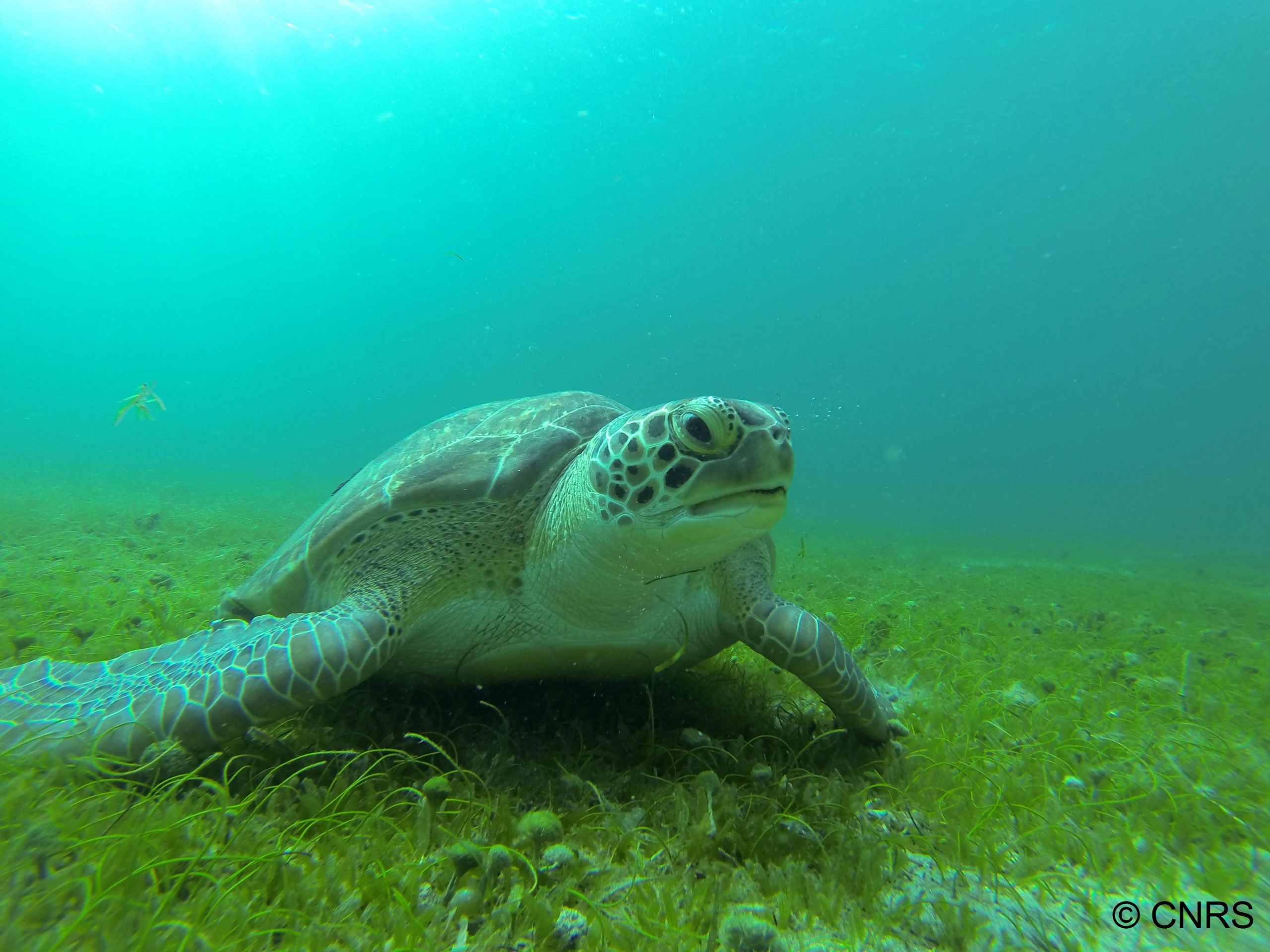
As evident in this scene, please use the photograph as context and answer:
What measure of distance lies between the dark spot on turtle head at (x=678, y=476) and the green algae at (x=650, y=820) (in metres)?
0.98

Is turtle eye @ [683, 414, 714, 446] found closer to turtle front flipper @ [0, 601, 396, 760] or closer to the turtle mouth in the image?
the turtle mouth

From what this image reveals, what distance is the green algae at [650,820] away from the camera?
1098 mm

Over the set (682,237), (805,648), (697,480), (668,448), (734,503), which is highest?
(682,237)

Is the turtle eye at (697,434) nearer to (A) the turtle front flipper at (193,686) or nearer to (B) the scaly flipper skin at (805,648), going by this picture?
(B) the scaly flipper skin at (805,648)

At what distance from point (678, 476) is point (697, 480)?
0.24 ft

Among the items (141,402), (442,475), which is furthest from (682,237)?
(442,475)

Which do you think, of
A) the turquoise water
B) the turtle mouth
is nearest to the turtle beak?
the turtle mouth

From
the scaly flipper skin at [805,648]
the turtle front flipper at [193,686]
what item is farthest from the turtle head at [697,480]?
the turtle front flipper at [193,686]

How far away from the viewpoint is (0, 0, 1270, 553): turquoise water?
4191 centimetres

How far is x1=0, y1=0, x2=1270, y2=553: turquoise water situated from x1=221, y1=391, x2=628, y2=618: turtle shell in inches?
928

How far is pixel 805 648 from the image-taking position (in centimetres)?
209

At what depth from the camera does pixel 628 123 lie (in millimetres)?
59625

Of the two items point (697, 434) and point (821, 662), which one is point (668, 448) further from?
point (821, 662)

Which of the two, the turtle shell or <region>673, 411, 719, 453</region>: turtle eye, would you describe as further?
the turtle shell
